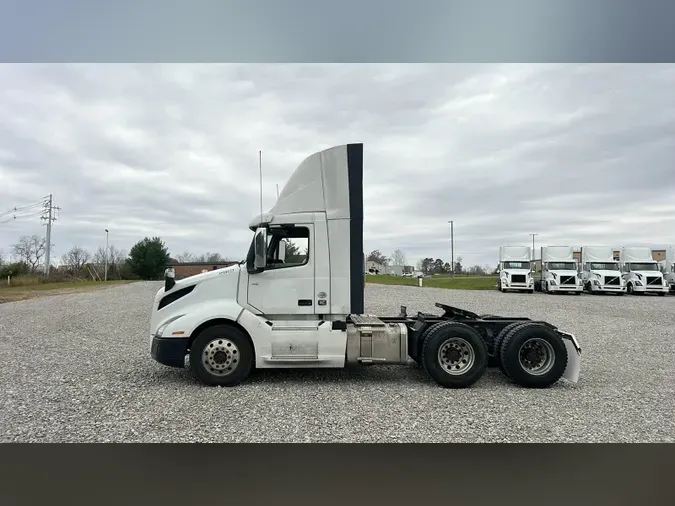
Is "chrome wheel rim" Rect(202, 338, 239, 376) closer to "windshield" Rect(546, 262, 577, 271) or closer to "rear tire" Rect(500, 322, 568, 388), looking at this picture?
"rear tire" Rect(500, 322, 568, 388)

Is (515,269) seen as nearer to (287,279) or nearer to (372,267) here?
(372,267)

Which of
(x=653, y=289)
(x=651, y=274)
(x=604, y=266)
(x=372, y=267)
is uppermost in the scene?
(x=604, y=266)

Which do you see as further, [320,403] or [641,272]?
[641,272]

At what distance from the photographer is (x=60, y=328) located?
1030 centimetres

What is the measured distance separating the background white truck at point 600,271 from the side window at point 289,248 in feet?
61.8

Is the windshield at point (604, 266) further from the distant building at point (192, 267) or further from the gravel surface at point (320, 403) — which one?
the distant building at point (192, 267)

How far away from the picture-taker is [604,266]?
20250 mm

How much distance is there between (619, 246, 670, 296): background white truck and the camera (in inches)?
771

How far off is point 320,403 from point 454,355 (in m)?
1.94

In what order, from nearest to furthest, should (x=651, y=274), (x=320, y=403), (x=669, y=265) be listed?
(x=320, y=403)
(x=651, y=274)
(x=669, y=265)

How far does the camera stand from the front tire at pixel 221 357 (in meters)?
→ 5.31

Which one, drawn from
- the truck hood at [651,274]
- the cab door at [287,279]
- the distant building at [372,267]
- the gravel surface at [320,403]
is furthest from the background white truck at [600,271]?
the cab door at [287,279]

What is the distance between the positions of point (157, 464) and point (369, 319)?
10.9ft

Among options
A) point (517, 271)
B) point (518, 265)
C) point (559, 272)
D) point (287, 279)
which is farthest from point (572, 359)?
point (559, 272)
